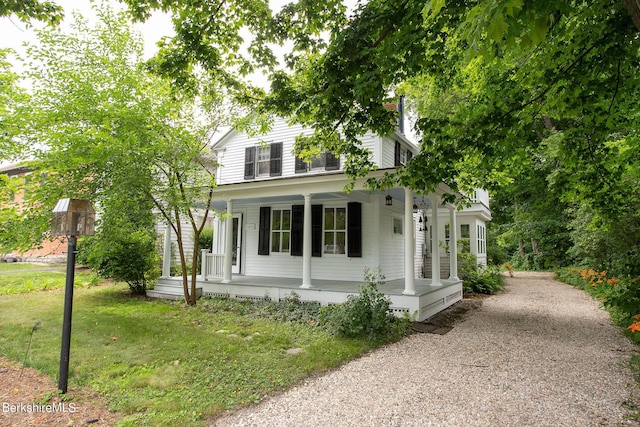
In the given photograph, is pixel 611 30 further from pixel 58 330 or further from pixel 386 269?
pixel 58 330

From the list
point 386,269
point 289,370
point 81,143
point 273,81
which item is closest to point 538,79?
point 273,81

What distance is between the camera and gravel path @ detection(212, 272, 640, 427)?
331cm

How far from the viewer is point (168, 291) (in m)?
10.4

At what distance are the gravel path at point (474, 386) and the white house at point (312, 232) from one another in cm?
201

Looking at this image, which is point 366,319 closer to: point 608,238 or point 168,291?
point 168,291

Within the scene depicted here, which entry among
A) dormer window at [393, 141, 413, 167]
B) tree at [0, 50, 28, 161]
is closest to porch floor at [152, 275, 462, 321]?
dormer window at [393, 141, 413, 167]

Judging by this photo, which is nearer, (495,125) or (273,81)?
(495,125)

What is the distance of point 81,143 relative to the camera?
242 inches

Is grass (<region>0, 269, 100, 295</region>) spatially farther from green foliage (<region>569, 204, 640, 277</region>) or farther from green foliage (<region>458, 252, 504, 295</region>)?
green foliage (<region>569, 204, 640, 277</region>)

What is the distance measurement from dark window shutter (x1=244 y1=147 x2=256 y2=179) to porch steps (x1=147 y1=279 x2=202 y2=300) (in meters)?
4.21

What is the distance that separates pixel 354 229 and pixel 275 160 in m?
3.78

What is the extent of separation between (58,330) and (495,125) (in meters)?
8.10

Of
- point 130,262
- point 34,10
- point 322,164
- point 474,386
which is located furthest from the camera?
point 322,164

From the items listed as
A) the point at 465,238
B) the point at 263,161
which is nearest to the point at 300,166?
the point at 263,161
